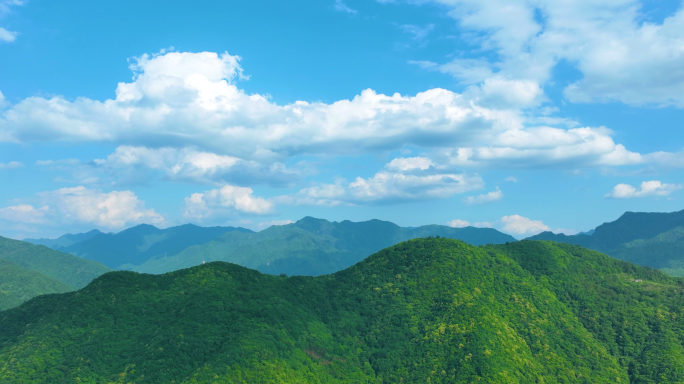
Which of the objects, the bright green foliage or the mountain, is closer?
the mountain

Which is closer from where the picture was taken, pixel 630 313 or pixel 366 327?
pixel 366 327

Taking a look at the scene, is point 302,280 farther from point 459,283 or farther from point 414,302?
point 459,283

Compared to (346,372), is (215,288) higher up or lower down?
higher up

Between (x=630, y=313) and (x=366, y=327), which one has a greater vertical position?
(x=630, y=313)

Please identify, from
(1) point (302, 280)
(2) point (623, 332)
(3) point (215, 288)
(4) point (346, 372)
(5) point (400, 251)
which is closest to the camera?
(4) point (346, 372)

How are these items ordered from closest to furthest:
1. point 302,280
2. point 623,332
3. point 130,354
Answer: point 130,354 → point 623,332 → point 302,280

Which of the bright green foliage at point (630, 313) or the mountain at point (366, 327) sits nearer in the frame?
the mountain at point (366, 327)

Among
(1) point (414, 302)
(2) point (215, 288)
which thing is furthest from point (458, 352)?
(2) point (215, 288)

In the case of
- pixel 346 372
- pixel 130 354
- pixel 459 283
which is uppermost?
pixel 459 283
